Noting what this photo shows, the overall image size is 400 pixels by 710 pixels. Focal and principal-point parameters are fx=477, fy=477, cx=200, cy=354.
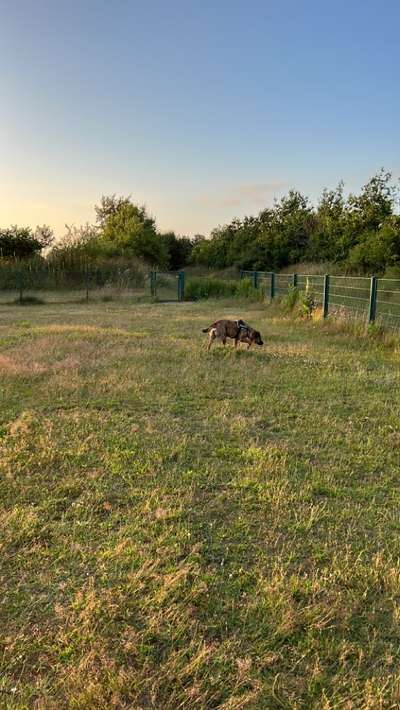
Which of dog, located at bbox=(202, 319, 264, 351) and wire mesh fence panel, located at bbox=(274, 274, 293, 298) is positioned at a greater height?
wire mesh fence panel, located at bbox=(274, 274, 293, 298)

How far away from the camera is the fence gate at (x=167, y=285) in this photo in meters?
20.4

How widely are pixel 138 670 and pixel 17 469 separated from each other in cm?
191

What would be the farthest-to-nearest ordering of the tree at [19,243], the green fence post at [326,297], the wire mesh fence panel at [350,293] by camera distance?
1. the tree at [19,243]
2. the green fence post at [326,297]
3. the wire mesh fence panel at [350,293]

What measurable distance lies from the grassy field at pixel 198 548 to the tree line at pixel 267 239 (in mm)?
18596

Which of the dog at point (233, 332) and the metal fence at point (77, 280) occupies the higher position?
the metal fence at point (77, 280)

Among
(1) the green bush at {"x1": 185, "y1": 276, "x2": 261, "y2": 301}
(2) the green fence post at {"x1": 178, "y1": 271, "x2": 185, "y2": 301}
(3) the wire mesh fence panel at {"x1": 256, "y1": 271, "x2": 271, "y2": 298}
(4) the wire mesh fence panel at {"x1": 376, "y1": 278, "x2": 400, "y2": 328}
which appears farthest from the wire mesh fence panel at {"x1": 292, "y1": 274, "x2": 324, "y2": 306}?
(2) the green fence post at {"x1": 178, "y1": 271, "x2": 185, "y2": 301}

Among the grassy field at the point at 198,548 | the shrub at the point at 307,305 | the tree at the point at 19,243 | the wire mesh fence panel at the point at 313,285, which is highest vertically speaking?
the tree at the point at 19,243

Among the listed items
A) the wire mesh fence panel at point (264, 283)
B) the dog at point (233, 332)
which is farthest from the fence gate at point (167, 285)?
the dog at point (233, 332)

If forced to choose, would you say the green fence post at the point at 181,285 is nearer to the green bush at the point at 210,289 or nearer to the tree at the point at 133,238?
the green bush at the point at 210,289

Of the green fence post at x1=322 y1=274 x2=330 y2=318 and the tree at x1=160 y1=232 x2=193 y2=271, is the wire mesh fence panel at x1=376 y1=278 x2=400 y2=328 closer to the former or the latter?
the green fence post at x1=322 y1=274 x2=330 y2=318

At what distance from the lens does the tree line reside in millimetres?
23984

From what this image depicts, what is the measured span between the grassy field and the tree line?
18.6 meters

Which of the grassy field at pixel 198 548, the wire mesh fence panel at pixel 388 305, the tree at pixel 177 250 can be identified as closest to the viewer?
the grassy field at pixel 198 548

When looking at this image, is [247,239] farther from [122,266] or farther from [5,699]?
[5,699]
